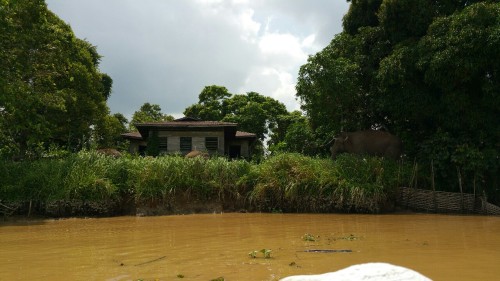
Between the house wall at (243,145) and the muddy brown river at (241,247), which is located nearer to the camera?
the muddy brown river at (241,247)

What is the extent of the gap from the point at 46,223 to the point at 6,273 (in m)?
7.56

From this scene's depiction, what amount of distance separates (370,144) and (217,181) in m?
6.08

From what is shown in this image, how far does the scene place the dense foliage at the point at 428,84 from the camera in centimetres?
1437

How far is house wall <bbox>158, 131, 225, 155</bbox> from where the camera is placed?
25.8 m

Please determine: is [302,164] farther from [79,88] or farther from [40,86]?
[79,88]

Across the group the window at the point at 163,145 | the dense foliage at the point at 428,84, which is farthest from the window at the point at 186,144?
the dense foliage at the point at 428,84

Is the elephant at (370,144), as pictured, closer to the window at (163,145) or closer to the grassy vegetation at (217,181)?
the grassy vegetation at (217,181)

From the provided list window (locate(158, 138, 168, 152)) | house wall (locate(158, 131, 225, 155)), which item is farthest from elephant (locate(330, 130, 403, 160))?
window (locate(158, 138, 168, 152))

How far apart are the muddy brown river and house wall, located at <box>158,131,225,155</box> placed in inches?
519

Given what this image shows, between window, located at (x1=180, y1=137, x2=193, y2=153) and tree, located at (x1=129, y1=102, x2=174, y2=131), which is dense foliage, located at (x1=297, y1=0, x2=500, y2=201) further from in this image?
tree, located at (x1=129, y1=102, x2=174, y2=131)

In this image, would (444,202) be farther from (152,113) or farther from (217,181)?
(152,113)

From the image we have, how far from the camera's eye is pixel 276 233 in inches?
380

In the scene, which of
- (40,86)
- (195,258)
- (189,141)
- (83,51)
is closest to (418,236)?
(195,258)

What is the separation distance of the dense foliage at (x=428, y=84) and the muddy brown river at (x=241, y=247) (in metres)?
3.02
